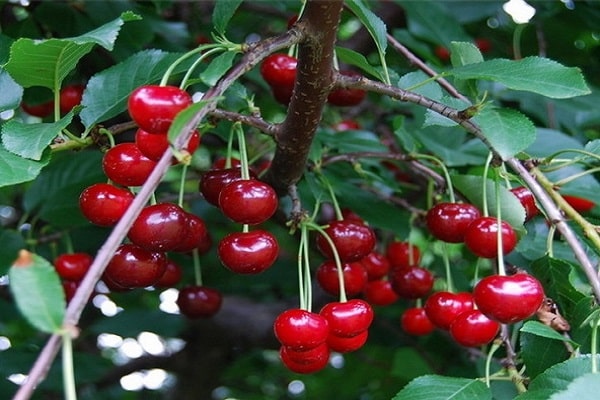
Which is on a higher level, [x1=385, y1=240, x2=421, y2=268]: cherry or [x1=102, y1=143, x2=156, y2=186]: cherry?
[x1=102, y1=143, x2=156, y2=186]: cherry

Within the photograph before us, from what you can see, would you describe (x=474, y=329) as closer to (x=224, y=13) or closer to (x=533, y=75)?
(x=533, y=75)

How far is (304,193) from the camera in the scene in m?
1.48

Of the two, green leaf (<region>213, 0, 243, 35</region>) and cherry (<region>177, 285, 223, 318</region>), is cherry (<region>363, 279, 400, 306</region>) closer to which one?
cherry (<region>177, 285, 223, 318</region>)

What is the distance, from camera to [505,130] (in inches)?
37.3

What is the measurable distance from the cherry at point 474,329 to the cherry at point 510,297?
0.15m

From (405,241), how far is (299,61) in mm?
734

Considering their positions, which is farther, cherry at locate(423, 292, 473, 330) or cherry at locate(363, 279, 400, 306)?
cherry at locate(363, 279, 400, 306)

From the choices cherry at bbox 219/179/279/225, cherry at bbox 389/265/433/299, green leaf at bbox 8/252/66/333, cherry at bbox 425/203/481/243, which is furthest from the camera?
cherry at bbox 389/265/433/299

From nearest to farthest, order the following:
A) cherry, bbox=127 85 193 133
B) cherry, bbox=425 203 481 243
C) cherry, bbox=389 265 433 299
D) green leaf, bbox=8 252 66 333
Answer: green leaf, bbox=8 252 66 333, cherry, bbox=127 85 193 133, cherry, bbox=425 203 481 243, cherry, bbox=389 265 433 299

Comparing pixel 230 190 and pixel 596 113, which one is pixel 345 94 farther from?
pixel 596 113

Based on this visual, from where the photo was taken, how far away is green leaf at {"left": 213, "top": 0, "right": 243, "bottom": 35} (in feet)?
A: 3.50

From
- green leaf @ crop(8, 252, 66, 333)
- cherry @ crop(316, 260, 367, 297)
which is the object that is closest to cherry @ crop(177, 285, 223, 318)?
cherry @ crop(316, 260, 367, 297)

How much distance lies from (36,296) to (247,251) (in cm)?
49

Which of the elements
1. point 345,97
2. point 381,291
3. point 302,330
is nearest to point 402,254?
point 381,291
